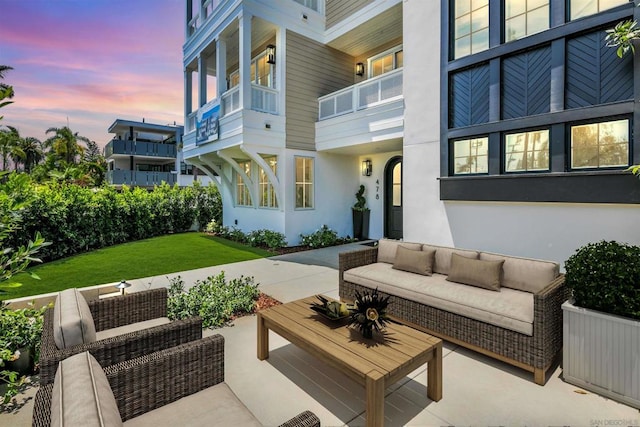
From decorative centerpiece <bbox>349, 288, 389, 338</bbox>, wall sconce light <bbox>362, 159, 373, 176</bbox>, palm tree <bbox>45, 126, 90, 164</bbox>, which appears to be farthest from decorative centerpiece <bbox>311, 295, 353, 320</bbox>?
palm tree <bbox>45, 126, 90, 164</bbox>

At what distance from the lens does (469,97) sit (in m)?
5.70

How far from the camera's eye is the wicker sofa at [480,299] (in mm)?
2852

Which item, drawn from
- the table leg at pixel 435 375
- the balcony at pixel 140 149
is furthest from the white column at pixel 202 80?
the balcony at pixel 140 149

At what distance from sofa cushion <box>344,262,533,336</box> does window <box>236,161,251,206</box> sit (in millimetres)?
7730

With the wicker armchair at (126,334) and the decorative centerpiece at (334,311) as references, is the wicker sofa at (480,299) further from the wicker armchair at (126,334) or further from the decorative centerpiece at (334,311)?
the wicker armchair at (126,334)

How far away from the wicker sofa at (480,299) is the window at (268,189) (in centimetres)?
575

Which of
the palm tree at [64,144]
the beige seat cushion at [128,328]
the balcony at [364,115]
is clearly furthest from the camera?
the palm tree at [64,144]

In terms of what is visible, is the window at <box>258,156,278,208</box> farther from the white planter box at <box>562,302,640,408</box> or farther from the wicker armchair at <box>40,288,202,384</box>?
the white planter box at <box>562,302,640,408</box>

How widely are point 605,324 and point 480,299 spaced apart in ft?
3.28

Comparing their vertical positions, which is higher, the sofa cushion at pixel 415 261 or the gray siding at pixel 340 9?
the gray siding at pixel 340 9

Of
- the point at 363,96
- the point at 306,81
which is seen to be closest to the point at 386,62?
the point at 363,96

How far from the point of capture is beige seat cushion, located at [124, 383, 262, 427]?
173 centimetres

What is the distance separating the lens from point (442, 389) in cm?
271

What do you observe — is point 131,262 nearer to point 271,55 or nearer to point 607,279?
point 271,55
